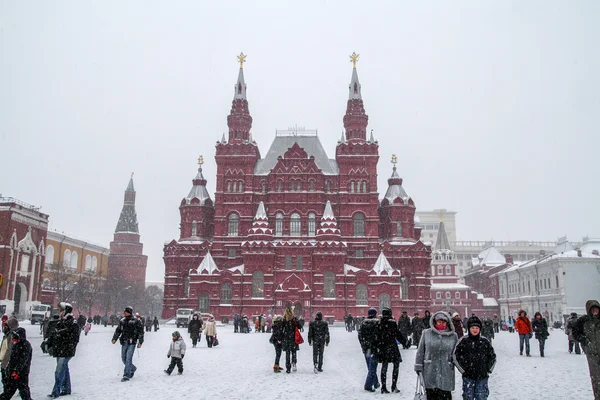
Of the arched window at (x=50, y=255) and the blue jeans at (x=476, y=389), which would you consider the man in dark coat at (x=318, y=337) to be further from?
the arched window at (x=50, y=255)

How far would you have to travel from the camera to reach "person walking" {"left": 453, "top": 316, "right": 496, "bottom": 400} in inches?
343

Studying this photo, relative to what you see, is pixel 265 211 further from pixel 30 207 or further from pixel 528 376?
pixel 528 376

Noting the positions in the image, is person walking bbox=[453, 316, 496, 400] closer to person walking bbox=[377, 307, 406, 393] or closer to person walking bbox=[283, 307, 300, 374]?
person walking bbox=[377, 307, 406, 393]

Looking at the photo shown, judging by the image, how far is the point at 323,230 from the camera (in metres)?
61.9

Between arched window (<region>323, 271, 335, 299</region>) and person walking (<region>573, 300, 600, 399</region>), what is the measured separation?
50.9 meters

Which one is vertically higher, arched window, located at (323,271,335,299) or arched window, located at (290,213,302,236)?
arched window, located at (290,213,302,236)

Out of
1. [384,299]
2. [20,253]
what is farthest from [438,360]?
[20,253]

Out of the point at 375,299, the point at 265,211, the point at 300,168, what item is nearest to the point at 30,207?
the point at 265,211

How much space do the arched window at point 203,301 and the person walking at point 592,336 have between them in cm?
5449

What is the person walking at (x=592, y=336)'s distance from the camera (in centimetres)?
982

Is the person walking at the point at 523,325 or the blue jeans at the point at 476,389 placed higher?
the person walking at the point at 523,325

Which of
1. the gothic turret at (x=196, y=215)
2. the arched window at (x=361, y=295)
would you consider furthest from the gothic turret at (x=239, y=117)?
the arched window at (x=361, y=295)

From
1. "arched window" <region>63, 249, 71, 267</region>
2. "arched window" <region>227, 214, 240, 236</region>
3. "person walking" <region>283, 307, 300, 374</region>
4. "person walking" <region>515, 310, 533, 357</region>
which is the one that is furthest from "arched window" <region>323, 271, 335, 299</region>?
"arched window" <region>63, 249, 71, 267</region>

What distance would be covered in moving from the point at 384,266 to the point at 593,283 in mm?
30823
